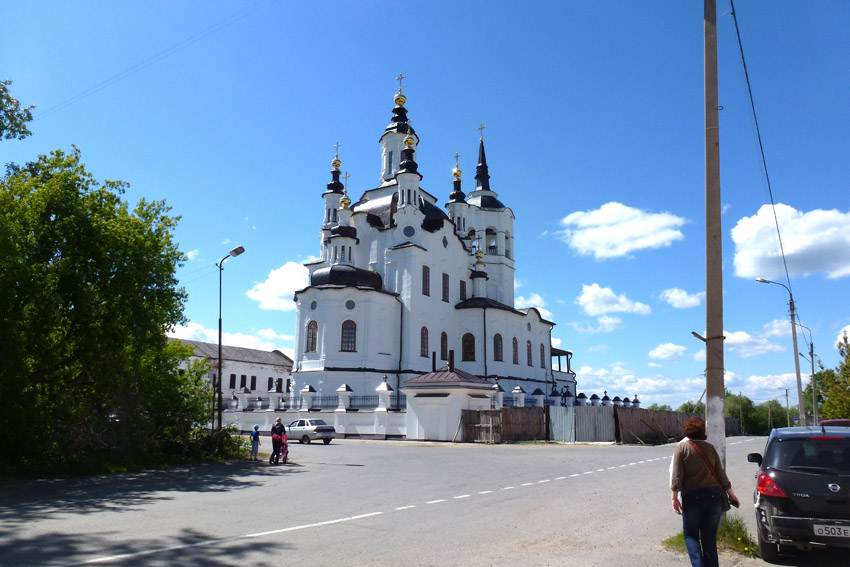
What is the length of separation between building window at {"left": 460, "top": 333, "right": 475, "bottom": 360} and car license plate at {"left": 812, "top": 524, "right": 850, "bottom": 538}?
40.9 metres

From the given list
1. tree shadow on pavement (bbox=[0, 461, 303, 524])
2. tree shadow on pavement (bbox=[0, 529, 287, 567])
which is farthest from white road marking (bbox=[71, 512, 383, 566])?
tree shadow on pavement (bbox=[0, 461, 303, 524])

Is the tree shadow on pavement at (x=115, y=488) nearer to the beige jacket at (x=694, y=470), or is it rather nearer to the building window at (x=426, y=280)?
the beige jacket at (x=694, y=470)

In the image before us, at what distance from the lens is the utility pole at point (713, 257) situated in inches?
302

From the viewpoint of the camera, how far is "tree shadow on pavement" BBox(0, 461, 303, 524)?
10.4 metres

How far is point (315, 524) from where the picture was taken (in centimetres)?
888

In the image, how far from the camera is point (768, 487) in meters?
6.99

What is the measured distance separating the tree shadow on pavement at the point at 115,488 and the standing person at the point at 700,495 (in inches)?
316

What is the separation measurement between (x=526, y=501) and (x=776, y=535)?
5.05 metres

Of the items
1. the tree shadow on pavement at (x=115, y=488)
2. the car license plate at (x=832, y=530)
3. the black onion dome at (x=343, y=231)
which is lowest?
the tree shadow on pavement at (x=115, y=488)

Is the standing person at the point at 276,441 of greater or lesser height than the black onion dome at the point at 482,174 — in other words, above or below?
below

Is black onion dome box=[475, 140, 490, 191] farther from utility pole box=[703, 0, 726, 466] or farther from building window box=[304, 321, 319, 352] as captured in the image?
utility pole box=[703, 0, 726, 466]

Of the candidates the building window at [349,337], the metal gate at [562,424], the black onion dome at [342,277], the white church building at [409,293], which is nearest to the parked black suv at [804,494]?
the metal gate at [562,424]

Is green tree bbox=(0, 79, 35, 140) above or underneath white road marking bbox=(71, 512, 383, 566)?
above

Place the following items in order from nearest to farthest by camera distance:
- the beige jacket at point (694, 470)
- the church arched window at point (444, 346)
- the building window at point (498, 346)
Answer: the beige jacket at point (694, 470) < the church arched window at point (444, 346) < the building window at point (498, 346)
